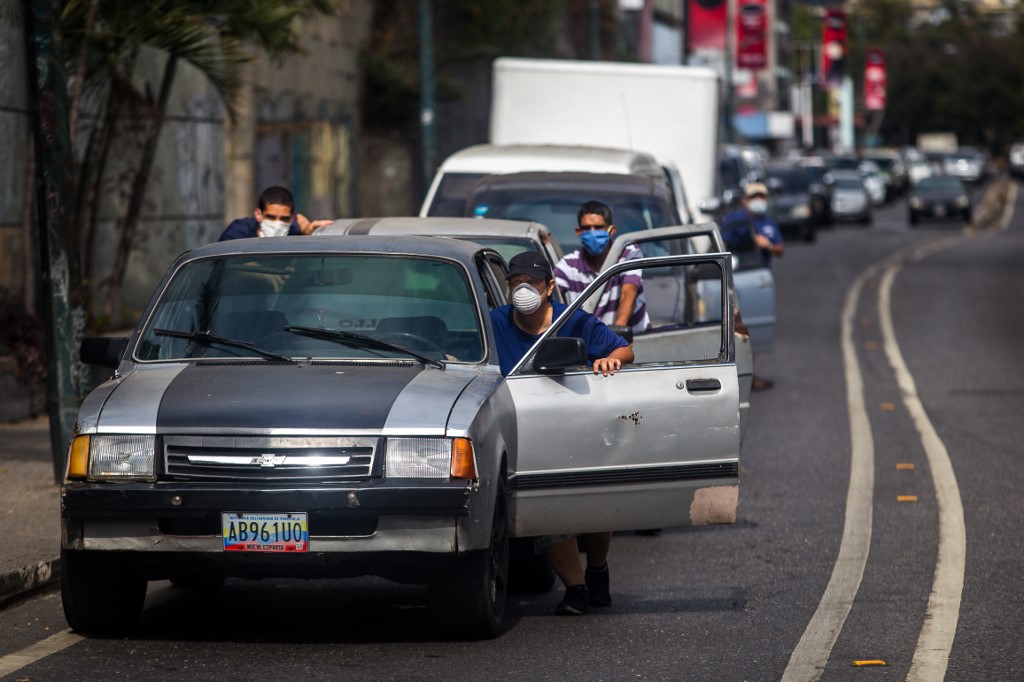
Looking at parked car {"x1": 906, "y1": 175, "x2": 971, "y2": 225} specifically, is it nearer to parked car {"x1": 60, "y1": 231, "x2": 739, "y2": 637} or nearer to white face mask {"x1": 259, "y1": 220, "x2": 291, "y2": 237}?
white face mask {"x1": 259, "y1": 220, "x2": 291, "y2": 237}

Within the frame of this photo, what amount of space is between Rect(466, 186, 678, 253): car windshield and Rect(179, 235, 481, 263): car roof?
5007mm

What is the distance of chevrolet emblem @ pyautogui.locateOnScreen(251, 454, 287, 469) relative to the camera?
22.1ft

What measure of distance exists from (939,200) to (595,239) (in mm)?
44146

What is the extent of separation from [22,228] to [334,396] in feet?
31.1

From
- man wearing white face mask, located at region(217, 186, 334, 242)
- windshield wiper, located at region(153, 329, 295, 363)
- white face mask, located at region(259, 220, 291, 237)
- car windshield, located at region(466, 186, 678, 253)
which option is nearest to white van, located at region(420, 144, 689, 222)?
car windshield, located at region(466, 186, 678, 253)

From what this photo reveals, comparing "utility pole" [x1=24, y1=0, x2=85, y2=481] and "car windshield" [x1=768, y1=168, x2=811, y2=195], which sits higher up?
"utility pole" [x1=24, y1=0, x2=85, y2=481]

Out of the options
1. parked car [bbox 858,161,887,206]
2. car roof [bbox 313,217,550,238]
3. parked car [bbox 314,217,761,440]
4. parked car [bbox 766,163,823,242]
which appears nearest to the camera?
parked car [bbox 314,217,761,440]

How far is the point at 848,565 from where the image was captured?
28.9 feet

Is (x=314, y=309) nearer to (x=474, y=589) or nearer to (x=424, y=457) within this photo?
(x=424, y=457)

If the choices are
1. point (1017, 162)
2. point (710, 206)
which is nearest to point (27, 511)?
point (710, 206)

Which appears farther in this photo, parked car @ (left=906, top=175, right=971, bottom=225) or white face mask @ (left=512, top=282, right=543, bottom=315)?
parked car @ (left=906, top=175, right=971, bottom=225)

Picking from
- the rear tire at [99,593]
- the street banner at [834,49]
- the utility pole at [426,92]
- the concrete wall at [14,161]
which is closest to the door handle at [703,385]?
the rear tire at [99,593]

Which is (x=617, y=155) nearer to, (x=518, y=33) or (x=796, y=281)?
(x=796, y=281)

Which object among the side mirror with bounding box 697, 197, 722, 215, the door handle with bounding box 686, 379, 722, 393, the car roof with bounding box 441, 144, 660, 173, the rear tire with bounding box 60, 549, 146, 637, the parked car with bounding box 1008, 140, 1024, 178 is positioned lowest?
the parked car with bounding box 1008, 140, 1024, 178
